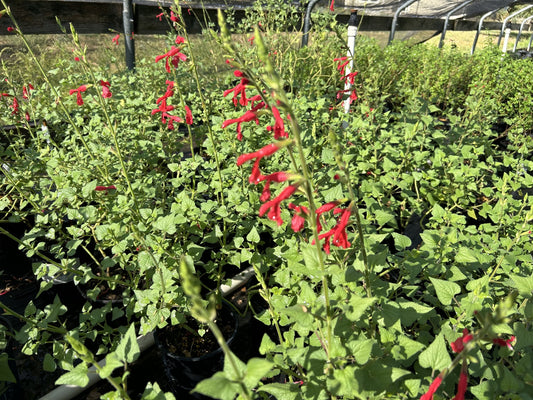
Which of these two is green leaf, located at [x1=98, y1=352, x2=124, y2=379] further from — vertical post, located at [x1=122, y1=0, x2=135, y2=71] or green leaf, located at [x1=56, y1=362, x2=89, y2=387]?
vertical post, located at [x1=122, y1=0, x2=135, y2=71]

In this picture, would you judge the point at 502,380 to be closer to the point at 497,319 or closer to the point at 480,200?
the point at 497,319

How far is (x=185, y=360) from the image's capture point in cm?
159

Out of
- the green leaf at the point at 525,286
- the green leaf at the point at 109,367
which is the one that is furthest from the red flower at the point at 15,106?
the green leaf at the point at 525,286

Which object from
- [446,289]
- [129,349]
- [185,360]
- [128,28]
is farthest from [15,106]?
[446,289]

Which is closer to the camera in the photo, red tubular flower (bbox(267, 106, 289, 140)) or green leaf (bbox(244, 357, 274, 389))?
green leaf (bbox(244, 357, 274, 389))

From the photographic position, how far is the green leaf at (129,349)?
0.91 m

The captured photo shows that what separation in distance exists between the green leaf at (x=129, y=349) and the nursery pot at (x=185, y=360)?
0.70m

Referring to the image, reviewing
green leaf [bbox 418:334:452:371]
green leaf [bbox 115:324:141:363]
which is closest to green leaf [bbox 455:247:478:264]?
green leaf [bbox 418:334:452:371]

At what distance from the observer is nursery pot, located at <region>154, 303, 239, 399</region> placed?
1.61m

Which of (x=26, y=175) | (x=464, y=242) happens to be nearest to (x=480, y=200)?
(x=464, y=242)

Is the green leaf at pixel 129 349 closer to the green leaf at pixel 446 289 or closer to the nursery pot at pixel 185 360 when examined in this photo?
the nursery pot at pixel 185 360

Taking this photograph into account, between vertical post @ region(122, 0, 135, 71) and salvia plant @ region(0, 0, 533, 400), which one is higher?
vertical post @ region(122, 0, 135, 71)

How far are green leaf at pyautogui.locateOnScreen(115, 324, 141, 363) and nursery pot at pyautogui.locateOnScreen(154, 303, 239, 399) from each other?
0.70m

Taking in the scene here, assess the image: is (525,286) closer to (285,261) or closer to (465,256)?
(465,256)
